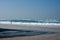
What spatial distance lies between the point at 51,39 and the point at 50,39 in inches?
2.4

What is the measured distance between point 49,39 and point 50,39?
0.06m

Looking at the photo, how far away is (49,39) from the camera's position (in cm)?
698

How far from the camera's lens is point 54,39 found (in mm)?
6988

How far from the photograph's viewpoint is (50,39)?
699 cm

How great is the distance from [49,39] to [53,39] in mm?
240

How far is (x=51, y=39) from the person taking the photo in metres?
6.99

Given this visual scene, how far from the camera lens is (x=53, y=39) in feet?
22.9

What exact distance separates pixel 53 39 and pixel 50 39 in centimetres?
18

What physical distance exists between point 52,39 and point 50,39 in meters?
0.12

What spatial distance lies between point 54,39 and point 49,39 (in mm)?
303

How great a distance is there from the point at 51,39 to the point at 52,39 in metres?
0.06
